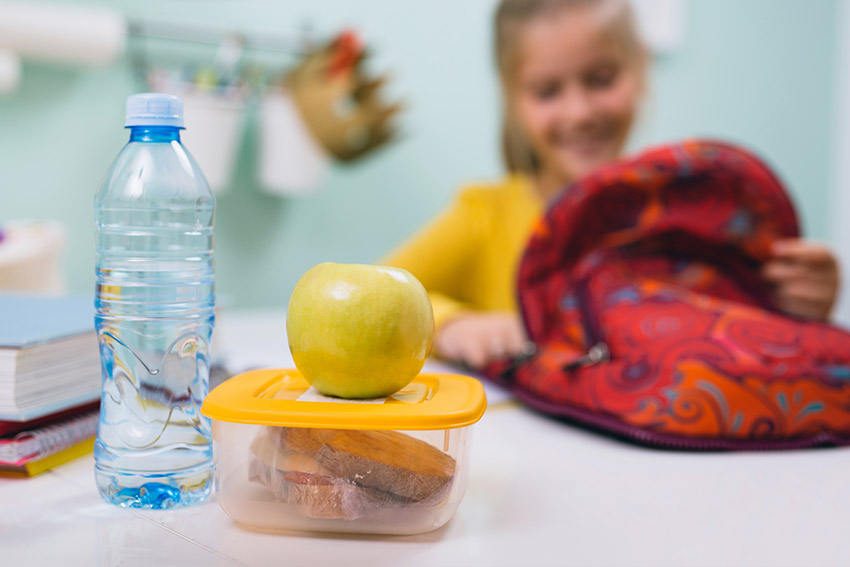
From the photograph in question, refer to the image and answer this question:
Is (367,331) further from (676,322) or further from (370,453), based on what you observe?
(676,322)

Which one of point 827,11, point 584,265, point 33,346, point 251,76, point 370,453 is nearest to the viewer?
point 370,453

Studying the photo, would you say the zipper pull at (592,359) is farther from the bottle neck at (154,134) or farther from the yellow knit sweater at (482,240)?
the yellow knit sweater at (482,240)

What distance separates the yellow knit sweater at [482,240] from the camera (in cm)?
126

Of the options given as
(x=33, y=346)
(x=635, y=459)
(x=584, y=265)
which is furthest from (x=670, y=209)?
(x=33, y=346)

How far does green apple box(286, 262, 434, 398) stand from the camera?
1.26 ft

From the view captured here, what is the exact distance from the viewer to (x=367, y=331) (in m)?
0.38

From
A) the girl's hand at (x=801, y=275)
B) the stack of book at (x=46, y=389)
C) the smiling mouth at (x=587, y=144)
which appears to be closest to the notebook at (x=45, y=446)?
the stack of book at (x=46, y=389)

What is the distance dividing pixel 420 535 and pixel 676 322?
1.07 ft

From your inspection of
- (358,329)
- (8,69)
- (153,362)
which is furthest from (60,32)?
(358,329)

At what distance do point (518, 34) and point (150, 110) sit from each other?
97 cm

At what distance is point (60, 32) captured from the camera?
1115mm

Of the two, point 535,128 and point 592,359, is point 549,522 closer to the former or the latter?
point 592,359

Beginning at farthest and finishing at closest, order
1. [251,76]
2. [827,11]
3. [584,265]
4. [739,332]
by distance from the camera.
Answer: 1. [827,11]
2. [251,76]
3. [584,265]
4. [739,332]

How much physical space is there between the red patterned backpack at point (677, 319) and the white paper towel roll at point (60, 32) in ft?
2.57
